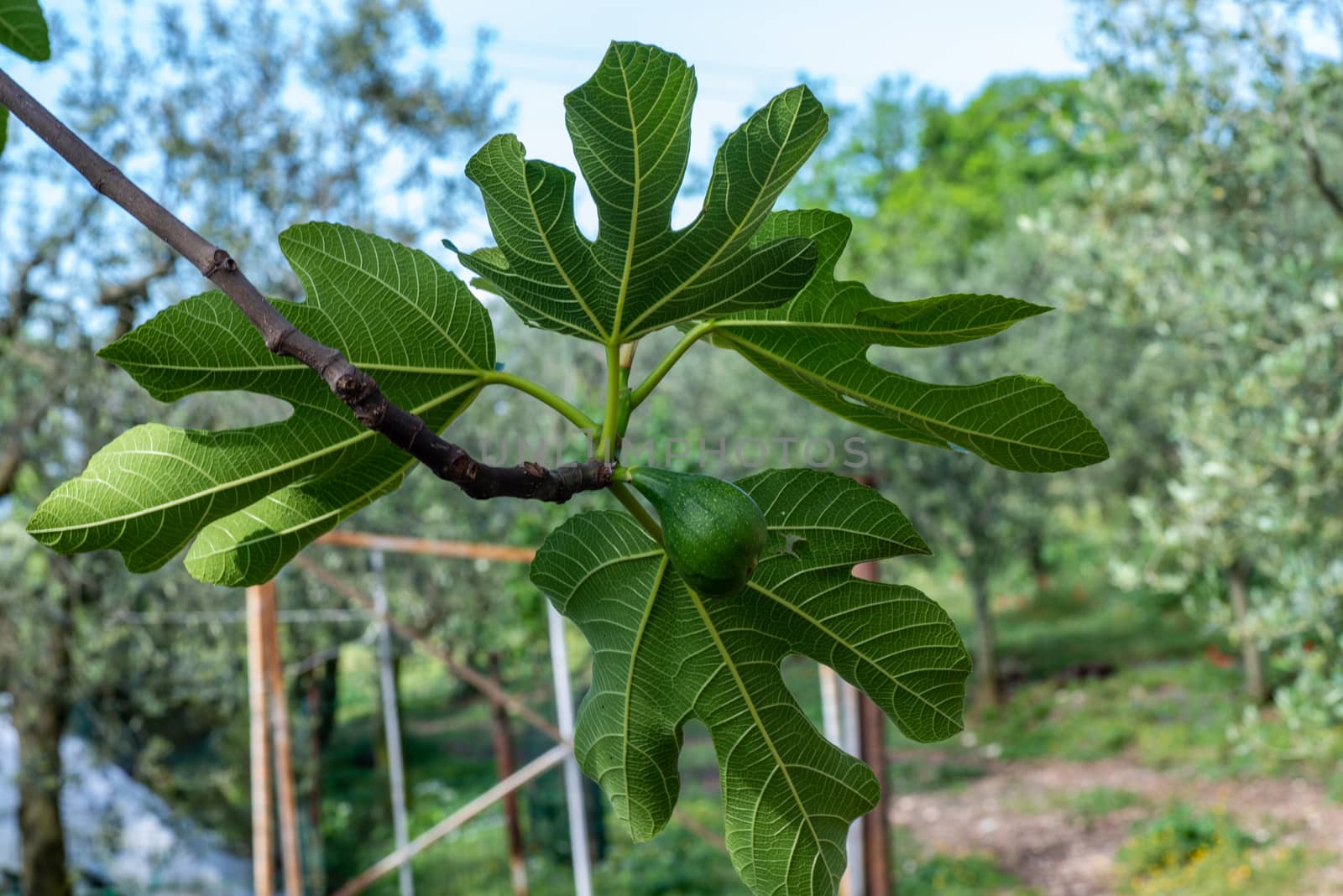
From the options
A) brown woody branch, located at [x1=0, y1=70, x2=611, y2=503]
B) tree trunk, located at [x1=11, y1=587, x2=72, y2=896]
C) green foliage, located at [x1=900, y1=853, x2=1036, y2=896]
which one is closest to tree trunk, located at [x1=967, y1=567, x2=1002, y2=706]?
green foliage, located at [x1=900, y1=853, x2=1036, y2=896]

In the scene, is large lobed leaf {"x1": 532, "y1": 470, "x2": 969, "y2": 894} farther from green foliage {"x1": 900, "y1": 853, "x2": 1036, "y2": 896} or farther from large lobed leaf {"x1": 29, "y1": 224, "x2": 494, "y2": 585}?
green foliage {"x1": 900, "y1": 853, "x2": 1036, "y2": 896}

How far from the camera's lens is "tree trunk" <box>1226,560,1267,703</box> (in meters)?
8.10

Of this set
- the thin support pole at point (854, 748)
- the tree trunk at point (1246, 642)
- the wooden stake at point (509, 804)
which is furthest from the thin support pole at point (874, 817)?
the tree trunk at point (1246, 642)

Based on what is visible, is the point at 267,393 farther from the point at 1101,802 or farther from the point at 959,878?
the point at 1101,802

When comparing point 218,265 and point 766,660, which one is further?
point 766,660

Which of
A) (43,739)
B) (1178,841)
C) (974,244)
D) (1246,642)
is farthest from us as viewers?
(974,244)

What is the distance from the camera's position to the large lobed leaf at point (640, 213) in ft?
1.37

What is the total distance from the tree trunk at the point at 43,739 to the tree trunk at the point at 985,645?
7232mm

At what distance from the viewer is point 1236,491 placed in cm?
386

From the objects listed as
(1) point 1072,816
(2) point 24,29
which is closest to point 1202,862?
(1) point 1072,816

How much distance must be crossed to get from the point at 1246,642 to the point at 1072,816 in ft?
7.18

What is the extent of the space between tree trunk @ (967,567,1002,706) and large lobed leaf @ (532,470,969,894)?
964 centimetres

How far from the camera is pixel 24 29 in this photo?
2.06ft

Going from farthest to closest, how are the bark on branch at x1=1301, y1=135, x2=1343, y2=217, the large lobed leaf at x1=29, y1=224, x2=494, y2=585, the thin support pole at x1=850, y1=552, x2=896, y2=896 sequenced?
the bark on branch at x1=1301, y1=135, x2=1343, y2=217, the thin support pole at x1=850, y1=552, x2=896, y2=896, the large lobed leaf at x1=29, y1=224, x2=494, y2=585
